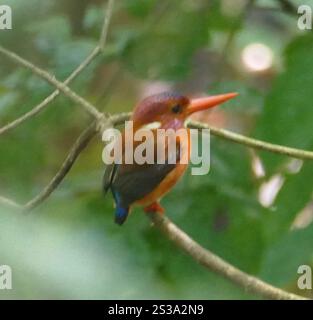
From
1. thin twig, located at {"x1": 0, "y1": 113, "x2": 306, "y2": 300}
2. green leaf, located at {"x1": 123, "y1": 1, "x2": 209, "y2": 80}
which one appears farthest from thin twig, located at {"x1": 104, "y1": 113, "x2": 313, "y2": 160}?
green leaf, located at {"x1": 123, "y1": 1, "x2": 209, "y2": 80}

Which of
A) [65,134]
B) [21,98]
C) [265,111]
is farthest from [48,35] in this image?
[265,111]

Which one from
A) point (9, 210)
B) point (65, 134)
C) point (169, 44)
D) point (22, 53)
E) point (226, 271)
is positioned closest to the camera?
point (226, 271)

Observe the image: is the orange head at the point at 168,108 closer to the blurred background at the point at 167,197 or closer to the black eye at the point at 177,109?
the black eye at the point at 177,109

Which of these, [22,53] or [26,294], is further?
[22,53]

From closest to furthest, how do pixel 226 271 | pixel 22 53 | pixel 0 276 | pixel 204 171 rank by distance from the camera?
1. pixel 226 271
2. pixel 0 276
3. pixel 204 171
4. pixel 22 53

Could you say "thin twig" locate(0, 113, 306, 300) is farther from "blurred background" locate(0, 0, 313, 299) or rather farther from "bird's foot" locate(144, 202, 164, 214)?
"blurred background" locate(0, 0, 313, 299)

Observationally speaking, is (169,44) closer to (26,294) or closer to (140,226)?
(140,226)

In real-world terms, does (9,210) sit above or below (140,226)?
below

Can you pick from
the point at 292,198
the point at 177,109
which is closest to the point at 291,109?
the point at 292,198
